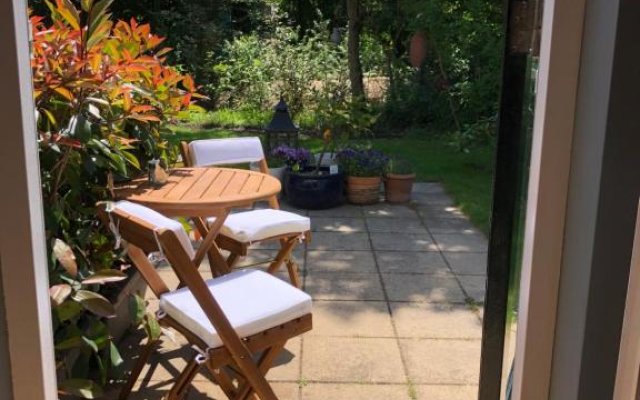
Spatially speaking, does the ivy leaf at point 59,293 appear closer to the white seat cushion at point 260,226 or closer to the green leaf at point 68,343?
the green leaf at point 68,343

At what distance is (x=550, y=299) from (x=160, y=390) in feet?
5.58

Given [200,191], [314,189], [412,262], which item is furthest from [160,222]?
[314,189]

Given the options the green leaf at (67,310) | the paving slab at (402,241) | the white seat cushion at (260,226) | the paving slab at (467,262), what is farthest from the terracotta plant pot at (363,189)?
the green leaf at (67,310)

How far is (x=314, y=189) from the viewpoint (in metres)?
5.25

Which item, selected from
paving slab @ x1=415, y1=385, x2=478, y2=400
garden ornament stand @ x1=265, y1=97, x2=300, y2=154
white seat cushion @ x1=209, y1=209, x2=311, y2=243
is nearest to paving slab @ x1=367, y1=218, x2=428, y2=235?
garden ornament stand @ x1=265, y1=97, x2=300, y2=154

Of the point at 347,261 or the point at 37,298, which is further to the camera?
the point at 347,261

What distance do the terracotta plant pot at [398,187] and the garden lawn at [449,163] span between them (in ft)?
1.40

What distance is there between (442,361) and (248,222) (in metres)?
1.07

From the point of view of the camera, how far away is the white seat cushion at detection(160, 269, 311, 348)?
6.62 feet

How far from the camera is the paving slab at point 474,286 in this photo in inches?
138

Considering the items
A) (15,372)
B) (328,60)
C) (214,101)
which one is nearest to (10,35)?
(15,372)

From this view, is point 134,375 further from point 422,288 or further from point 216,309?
point 422,288

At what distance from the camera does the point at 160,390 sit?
252cm

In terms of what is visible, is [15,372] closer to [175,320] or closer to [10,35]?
[10,35]
